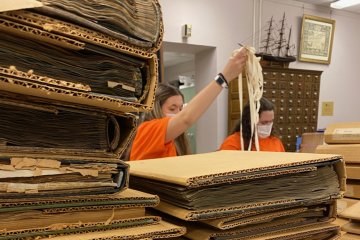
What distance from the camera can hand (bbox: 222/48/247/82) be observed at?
1.22m

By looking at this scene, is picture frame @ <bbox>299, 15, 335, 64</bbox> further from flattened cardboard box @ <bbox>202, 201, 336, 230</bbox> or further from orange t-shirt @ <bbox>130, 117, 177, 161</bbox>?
flattened cardboard box @ <bbox>202, 201, 336, 230</bbox>

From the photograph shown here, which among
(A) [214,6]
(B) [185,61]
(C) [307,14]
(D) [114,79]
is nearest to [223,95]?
(A) [214,6]

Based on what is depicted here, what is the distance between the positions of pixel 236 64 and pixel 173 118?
0.38m

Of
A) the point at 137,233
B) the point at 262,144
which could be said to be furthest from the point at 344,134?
the point at 262,144

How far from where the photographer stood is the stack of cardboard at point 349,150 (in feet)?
3.71

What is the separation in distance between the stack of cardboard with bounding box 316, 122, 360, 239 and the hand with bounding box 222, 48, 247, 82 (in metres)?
0.38

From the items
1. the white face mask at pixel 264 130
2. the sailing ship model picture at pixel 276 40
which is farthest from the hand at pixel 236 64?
the sailing ship model picture at pixel 276 40

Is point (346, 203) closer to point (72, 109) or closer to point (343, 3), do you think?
point (72, 109)

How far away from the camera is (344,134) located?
1.20 m

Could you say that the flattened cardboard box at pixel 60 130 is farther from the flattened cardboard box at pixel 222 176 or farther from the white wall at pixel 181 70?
the white wall at pixel 181 70

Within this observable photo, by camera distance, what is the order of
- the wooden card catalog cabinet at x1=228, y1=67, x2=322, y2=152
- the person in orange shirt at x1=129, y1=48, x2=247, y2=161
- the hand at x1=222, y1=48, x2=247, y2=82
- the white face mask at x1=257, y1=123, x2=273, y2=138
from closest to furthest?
the hand at x1=222, y1=48, x2=247, y2=82
the person in orange shirt at x1=129, y1=48, x2=247, y2=161
the white face mask at x1=257, y1=123, x2=273, y2=138
the wooden card catalog cabinet at x1=228, y1=67, x2=322, y2=152

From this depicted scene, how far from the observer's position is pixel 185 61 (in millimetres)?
7168

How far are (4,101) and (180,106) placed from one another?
153cm

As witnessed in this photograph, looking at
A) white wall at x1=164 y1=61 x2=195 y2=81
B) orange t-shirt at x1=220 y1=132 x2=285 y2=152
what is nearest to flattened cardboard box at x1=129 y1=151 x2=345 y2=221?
orange t-shirt at x1=220 y1=132 x2=285 y2=152
